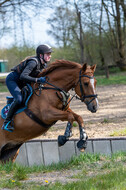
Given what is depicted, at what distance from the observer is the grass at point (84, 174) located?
321 centimetres

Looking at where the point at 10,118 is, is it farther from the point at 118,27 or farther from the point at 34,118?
the point at 118,27

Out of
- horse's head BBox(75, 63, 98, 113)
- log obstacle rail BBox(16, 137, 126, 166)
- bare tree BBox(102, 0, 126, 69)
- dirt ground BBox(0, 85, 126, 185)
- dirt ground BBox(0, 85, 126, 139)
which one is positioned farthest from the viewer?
bare tree BBox(102, 0, 126, 69)

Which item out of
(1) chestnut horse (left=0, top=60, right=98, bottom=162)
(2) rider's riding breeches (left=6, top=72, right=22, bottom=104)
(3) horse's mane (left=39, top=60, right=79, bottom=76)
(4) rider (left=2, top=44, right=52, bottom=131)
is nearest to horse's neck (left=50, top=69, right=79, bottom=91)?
(1) chestnut horse (left=0, top=60, right=98, bottom=162)

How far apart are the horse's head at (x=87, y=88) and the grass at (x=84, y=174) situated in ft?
2.75

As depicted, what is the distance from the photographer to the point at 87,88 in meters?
4.43

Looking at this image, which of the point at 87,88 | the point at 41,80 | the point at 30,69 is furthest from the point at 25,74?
the point at 87,88

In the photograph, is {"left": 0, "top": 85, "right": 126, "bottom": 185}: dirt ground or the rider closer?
{"left": 0, "top": 85, "right": 126, "bottom": 185}: dirt ground

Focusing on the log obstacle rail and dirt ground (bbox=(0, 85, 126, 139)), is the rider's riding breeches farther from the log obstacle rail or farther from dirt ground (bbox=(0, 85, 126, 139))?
dirt ground (bbox=(0, 85, 126, 139))

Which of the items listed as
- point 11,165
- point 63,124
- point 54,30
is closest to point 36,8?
point 63,124

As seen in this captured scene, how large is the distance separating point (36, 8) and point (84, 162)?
14.0 meters

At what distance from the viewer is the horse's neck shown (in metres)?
4.73

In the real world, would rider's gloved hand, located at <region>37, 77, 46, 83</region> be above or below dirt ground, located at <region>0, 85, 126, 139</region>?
above

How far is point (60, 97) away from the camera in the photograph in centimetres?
465

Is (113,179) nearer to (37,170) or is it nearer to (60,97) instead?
(37,170)
